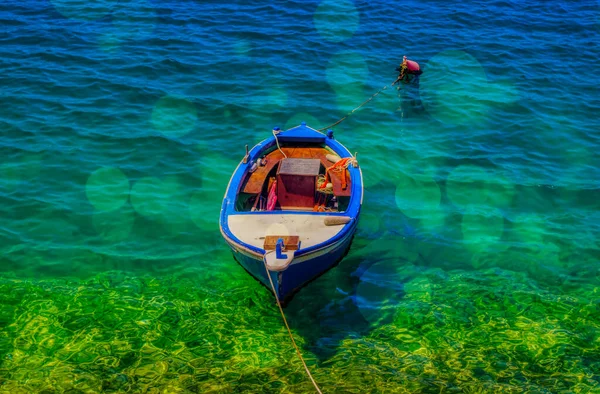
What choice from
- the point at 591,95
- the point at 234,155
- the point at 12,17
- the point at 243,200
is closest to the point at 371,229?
the point at 243,200

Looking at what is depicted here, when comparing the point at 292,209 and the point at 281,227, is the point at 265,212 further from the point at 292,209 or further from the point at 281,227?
the point at 292,209

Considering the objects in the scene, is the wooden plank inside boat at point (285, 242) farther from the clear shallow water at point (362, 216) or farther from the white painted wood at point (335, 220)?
the clear shallow water at point (362, 216)

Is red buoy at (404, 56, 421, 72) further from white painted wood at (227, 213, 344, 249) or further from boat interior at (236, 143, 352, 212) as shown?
white painted wood at (227, 213, 344, 249)

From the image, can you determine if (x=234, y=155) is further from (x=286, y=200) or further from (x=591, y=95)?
(x=591, y=95)

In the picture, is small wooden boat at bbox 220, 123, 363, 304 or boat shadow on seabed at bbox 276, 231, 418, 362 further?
boat shadow on seabed at bbox 276, 231, 418, 362

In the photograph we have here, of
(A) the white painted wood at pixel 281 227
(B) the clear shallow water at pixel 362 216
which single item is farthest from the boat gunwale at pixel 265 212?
(B) the clear shallow water at pixel 362 216

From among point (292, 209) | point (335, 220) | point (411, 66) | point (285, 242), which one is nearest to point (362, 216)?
point (292, 209)

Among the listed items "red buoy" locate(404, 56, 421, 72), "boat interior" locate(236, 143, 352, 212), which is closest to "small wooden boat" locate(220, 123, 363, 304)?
"boat interior" locate(236, 143, 352, 212)
